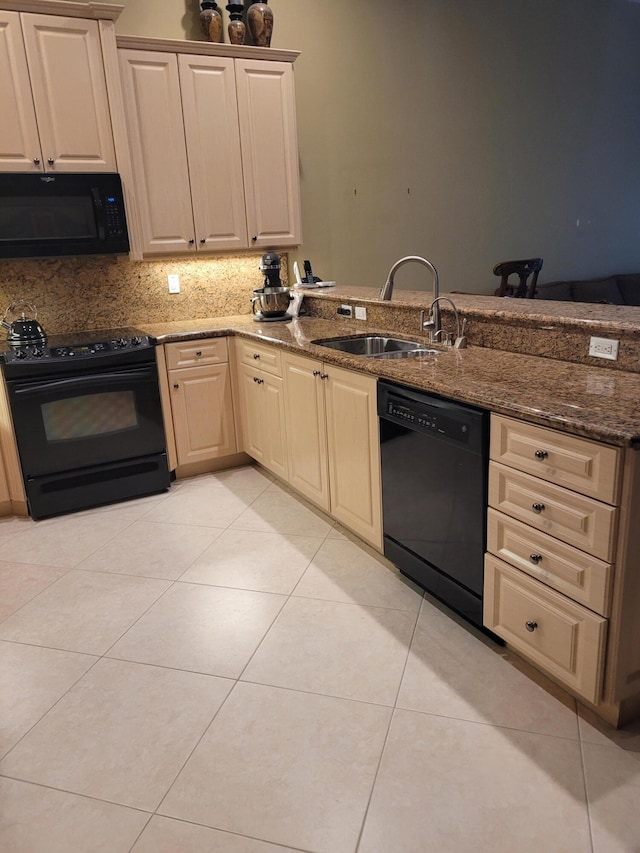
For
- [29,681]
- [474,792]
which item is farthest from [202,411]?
[474,792]

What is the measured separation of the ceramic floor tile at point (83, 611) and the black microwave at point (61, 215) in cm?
174

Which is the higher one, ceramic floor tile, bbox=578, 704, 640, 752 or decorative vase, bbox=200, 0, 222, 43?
decorative vase, bbox=200, 0, 222, 43

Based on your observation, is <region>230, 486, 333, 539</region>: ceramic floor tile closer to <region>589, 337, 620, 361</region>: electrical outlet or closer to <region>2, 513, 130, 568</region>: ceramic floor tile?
<region>2, 513, 130, 568</region>: ceramic floor tile

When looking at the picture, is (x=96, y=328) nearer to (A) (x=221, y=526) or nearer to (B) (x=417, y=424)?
(A) (x=221, y=526)

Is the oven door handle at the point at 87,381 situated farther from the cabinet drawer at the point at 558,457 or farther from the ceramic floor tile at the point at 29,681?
the cabinet drawer at the point at 558,457

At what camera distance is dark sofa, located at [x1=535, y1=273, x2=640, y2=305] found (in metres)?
5.80

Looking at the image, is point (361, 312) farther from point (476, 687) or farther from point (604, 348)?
point (476, 687)

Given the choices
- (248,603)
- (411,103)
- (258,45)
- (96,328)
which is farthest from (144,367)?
(411,103)

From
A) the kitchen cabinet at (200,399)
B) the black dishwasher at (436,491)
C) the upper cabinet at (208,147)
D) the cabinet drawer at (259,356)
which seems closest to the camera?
the black dishwasher at (436,491)

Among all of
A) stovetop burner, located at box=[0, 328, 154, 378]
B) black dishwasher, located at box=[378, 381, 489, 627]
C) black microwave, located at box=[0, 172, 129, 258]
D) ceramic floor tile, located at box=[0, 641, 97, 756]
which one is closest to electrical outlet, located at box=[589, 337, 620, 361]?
black dishwasher, located at box=[378, 381, 489, 627]

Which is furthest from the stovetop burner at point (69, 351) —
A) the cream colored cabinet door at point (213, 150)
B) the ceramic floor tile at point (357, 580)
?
the ceramic floor tile at point (357, 580)

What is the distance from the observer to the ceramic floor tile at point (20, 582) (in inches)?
100

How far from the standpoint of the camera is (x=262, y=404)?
3.50 m

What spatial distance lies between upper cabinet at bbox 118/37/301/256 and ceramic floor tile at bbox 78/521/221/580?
163cm
